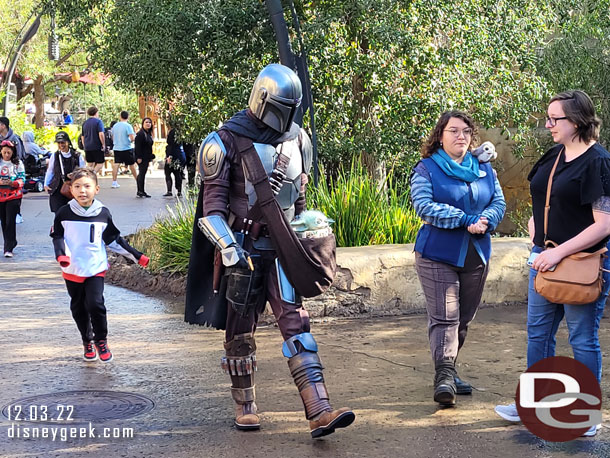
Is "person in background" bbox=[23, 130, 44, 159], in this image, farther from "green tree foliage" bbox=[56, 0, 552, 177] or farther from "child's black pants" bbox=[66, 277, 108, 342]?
"child's black pants" bbox=[66, 277, 108, 342]

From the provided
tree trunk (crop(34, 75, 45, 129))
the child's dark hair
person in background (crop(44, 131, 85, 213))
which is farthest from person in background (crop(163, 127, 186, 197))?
tree trunk (crop(34, 75, 45, 129))

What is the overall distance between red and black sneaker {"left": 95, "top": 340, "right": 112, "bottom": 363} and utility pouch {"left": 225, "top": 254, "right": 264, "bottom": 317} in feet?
5.99

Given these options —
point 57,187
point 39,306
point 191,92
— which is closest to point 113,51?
point 191,92

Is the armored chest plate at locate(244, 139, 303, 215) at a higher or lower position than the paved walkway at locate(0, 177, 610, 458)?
higher

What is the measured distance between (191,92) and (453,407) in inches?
245

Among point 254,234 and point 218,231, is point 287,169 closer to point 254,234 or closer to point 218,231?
point 254,234

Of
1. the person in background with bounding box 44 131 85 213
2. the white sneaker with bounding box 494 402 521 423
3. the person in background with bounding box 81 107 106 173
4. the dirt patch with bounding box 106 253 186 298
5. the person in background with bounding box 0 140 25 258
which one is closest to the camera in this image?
the white sneaker with bounding box 494 402 521 423

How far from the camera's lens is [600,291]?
4.64 m

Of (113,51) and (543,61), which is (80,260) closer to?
(113,51)

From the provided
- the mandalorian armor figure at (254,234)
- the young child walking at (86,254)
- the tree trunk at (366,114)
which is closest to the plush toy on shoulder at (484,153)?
the mandalorian armor figure at (254,234)

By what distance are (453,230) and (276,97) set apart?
4.37 feet

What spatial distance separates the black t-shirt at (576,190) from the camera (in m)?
4.59

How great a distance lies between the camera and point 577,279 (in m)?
4.60

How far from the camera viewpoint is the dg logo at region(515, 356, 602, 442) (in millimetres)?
4832
